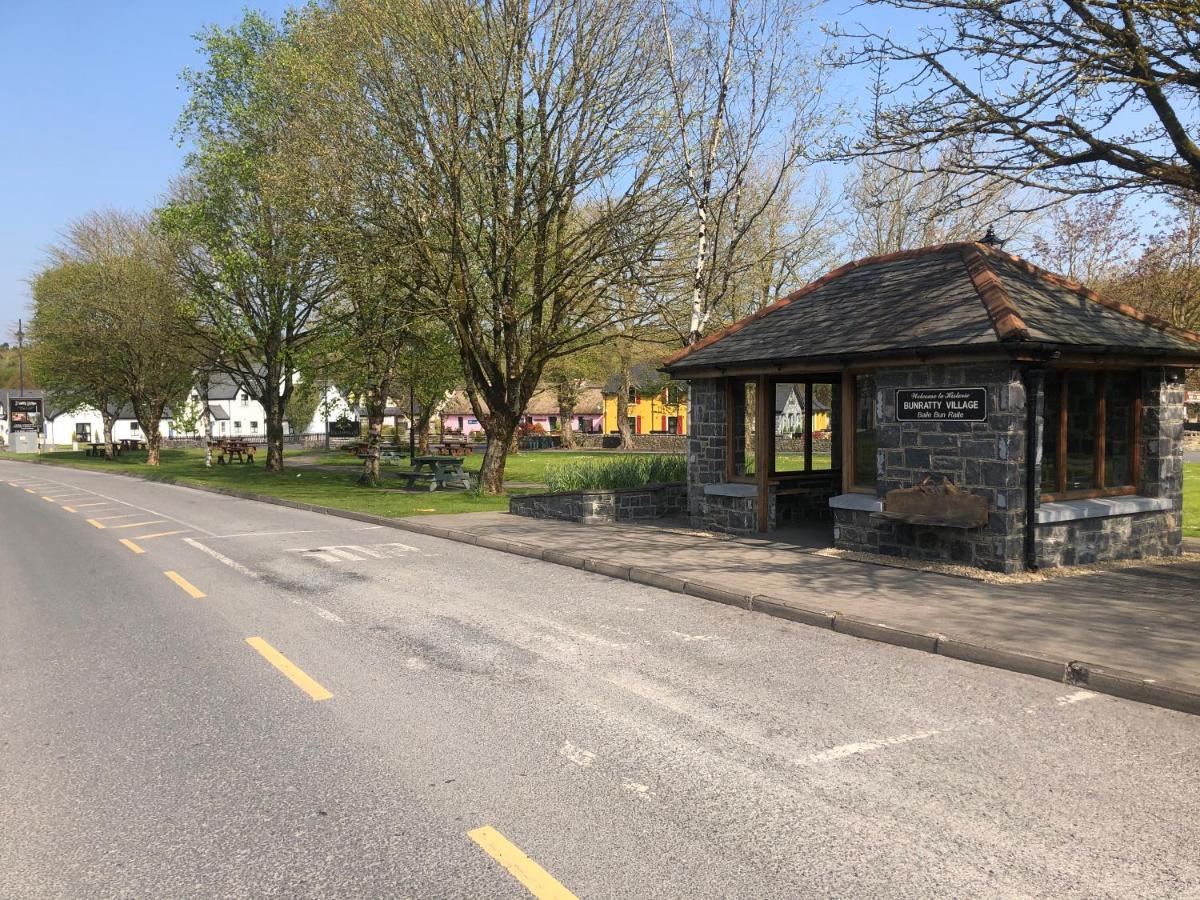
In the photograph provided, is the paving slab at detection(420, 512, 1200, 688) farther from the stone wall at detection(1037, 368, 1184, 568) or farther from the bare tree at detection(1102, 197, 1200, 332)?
the bare tree at detection(1102, 197, 1200, 332)

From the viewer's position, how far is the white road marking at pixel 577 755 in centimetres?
471

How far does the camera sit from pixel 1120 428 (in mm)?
11617

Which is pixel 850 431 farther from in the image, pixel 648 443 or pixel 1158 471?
pixel 648 443

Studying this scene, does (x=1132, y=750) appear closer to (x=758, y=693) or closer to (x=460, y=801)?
(x=758, y=693)

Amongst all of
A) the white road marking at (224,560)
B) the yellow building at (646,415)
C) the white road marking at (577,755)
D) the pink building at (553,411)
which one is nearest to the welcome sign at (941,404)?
the white road marking at (577,755)

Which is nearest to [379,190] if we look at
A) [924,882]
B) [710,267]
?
[710,267]

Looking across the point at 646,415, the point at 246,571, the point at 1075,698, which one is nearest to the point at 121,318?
the point at 246,571

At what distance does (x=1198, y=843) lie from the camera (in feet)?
12.6

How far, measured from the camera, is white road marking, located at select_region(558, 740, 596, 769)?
471cm

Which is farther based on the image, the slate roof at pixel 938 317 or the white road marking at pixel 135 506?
the white road marking at pixel 135 506

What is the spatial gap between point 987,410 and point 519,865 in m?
8.28

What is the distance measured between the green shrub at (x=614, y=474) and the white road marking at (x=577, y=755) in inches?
441

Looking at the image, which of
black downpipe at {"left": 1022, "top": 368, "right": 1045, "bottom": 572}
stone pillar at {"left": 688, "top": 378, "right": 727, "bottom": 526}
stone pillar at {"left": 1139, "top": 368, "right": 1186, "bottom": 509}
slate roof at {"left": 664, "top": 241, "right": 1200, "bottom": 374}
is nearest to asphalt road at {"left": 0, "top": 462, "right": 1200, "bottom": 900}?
black downpipe at {"left": 1022, "top": 368, "right": 1045, "bottom": 572}

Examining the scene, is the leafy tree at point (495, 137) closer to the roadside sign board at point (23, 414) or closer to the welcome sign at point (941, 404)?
the welcome sign at point (941, 404)
